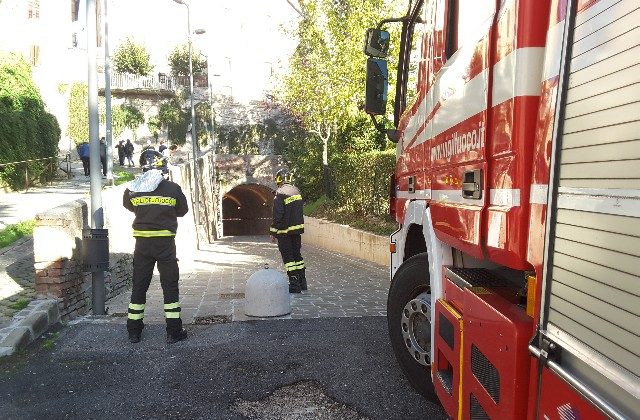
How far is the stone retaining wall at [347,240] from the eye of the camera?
42.7 ft

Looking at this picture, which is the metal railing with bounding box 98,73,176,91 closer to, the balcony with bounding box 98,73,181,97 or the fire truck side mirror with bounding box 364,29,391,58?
the balcony with bounding box 98,73,181,97

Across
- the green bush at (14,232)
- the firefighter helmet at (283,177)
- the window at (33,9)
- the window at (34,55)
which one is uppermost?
the window at (33,9)

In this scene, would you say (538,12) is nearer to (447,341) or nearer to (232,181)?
(447,341)

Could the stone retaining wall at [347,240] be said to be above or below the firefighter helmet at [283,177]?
below

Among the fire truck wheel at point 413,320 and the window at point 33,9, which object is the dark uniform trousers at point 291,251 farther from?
the window at point 33,9

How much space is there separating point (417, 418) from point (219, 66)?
1514 inches

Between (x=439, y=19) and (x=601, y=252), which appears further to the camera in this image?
(x=439, y=19)

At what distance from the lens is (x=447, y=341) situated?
9.75ft

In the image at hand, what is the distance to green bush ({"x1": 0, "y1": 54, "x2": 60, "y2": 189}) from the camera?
1794cm

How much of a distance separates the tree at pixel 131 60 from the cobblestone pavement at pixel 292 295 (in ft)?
115

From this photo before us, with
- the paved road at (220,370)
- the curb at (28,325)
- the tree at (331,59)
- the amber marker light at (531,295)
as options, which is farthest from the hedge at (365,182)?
the amber marker light at (531,295)

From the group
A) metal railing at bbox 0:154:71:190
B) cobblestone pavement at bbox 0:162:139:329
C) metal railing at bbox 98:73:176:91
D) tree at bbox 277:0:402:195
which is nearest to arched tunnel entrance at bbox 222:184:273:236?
metal railing at bbox 98:73:176:91

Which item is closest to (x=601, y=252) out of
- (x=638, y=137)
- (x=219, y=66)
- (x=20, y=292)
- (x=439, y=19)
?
(x=638, y=137)

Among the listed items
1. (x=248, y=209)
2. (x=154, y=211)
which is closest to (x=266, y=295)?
(x=154, y=211)
